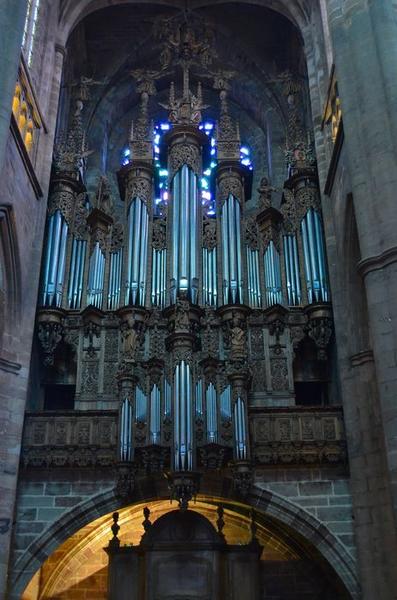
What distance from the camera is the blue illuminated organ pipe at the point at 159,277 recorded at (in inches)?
666

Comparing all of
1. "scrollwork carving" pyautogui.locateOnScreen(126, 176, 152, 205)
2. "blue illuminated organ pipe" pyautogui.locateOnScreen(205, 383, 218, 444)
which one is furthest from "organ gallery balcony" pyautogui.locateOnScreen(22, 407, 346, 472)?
"scrollwork carving" pyautogui.locateOnScreen(126, 176, 152, 205)

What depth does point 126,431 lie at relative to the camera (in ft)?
46.8

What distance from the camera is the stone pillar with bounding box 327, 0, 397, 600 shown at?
11664 mm

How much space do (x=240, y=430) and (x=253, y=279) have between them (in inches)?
174

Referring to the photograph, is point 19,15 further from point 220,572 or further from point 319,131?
point 220,572

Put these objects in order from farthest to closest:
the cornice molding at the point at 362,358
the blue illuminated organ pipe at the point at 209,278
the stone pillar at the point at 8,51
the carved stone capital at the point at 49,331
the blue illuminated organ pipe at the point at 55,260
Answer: the blue illuminated organ pipe at the point at 209,278
the blue illuminated organ pipe at the point at 55,260
the carved stone capital at the point at 49,331
the cornice molding at the point at 362,358
the stone pillar at the point at 8,51

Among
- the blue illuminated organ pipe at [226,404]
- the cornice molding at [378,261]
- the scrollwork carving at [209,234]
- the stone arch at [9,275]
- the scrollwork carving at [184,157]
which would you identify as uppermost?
the scrollwork carving at [184,157]

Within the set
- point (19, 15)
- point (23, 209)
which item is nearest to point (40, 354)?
point (23, 209)

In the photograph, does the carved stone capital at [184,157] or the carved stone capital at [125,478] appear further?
the carved stone capital at [184,157]

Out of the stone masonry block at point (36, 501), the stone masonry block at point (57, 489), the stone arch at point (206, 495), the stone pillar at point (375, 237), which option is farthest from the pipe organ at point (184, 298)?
the stone pillar at point (375, 237)

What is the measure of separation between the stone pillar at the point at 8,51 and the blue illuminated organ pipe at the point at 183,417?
5416 mm

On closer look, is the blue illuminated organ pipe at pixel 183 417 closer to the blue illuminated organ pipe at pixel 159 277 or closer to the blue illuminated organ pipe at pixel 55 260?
the blue illuminated organ pipe at pixel 159 277

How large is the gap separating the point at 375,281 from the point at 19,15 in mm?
8759

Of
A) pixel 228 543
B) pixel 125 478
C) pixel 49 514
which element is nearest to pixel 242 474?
pixel 125 478
